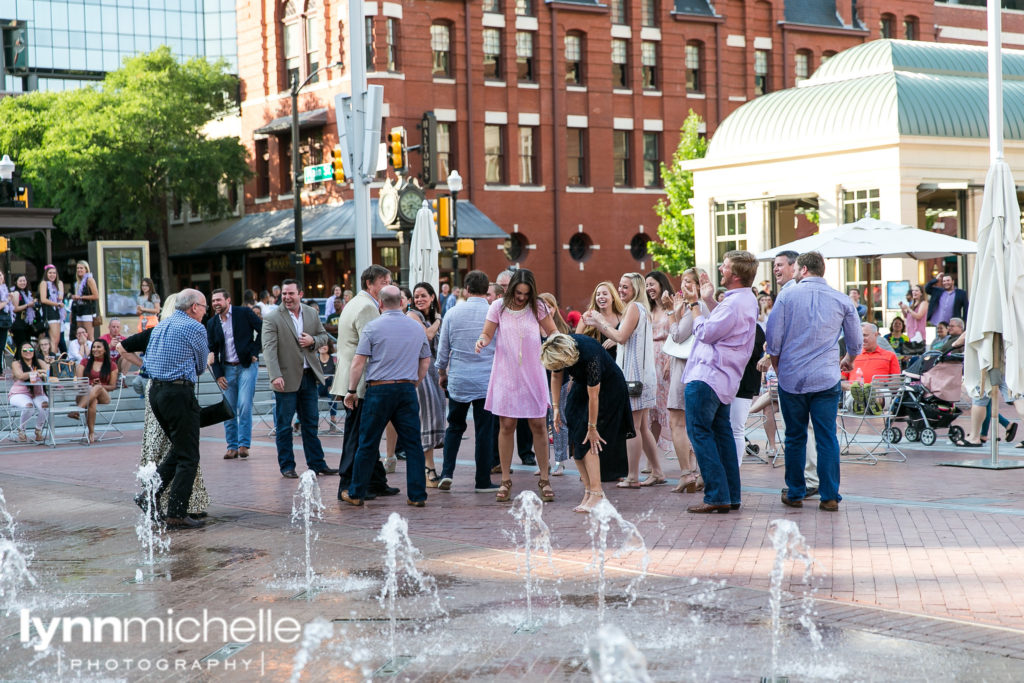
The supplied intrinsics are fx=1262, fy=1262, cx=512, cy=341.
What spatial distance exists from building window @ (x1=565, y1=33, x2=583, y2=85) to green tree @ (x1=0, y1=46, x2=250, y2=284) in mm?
11979

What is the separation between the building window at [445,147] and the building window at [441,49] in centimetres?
174

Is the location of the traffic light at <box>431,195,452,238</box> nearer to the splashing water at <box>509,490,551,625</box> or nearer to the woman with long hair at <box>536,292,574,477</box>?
the woman with long hair at <box>536,292,574,477</box>

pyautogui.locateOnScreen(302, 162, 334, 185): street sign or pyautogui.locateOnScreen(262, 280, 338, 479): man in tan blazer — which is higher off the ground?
pyautogui.locateOnScreen(302, 162, 334, 185): street sign

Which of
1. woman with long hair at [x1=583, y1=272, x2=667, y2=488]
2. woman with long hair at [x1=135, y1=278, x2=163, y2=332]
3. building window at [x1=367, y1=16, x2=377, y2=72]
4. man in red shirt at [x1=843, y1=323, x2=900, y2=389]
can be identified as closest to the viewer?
woman with long hair at [x1=583, y1=272, x2=667, y2=488]

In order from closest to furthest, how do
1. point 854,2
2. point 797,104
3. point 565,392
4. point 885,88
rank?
1. point 565,392
2. point 885,88
3. point 797,104
4. point 854,2

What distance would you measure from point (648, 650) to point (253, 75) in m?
42.2

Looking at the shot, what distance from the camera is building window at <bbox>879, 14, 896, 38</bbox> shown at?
5241cm

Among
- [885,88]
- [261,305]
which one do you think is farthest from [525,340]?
[885,88]

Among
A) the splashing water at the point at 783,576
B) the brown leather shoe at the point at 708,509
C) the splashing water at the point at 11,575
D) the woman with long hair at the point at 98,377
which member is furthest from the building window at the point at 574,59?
the splashing water at the point at 11,575

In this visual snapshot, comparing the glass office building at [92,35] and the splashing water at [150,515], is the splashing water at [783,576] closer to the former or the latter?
the splashing water at [150,515]

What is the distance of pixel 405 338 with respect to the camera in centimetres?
1019

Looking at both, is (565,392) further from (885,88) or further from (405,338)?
(885,88)

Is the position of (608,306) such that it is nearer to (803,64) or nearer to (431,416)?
(431,416)

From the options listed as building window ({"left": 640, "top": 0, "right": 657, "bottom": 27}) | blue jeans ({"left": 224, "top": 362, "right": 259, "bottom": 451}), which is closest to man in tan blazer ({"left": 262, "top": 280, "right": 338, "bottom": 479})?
blue jeans ({"left": 224, "top": 362, "right": 259, "bottom": 451})
